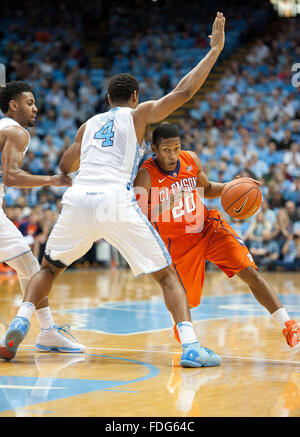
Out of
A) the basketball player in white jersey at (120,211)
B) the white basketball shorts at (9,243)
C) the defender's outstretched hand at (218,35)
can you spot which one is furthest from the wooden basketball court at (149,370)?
the defender's outstretched hand at (218,35)

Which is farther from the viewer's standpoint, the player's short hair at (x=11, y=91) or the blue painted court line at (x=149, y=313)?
the blue painted court line at (x=149, y=313)

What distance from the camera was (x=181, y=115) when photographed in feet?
64.4

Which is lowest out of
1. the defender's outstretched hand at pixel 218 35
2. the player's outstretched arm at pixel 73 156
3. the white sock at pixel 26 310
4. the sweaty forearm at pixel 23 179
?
the white sock at pixel 26 310

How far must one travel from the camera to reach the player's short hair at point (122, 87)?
483 cm

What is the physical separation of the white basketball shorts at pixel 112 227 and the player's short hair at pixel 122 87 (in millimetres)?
675

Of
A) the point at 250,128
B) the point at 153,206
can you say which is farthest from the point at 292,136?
the point at 153,206

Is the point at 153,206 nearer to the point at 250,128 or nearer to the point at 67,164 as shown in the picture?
the point at 67,164

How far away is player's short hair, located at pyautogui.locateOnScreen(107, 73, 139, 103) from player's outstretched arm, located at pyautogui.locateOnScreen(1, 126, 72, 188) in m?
0.67

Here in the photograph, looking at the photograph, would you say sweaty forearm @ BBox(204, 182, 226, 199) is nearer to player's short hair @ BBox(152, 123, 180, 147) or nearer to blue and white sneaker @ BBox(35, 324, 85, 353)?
player's short hair @ BBox(152, 123, 180, 147)

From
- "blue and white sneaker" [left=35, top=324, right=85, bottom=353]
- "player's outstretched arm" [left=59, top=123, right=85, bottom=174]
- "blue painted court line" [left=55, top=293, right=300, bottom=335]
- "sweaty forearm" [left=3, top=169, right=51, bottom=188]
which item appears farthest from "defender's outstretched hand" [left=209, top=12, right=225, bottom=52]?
"blue painted court line" [left=55, top=293, right=300, bottom=335]

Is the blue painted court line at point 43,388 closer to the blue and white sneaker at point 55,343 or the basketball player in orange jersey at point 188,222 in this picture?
the blue and white sneaker at point 55,343

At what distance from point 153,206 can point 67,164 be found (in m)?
0.71

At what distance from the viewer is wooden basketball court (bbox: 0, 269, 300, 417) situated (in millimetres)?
3393

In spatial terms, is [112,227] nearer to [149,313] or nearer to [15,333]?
[15,333]
